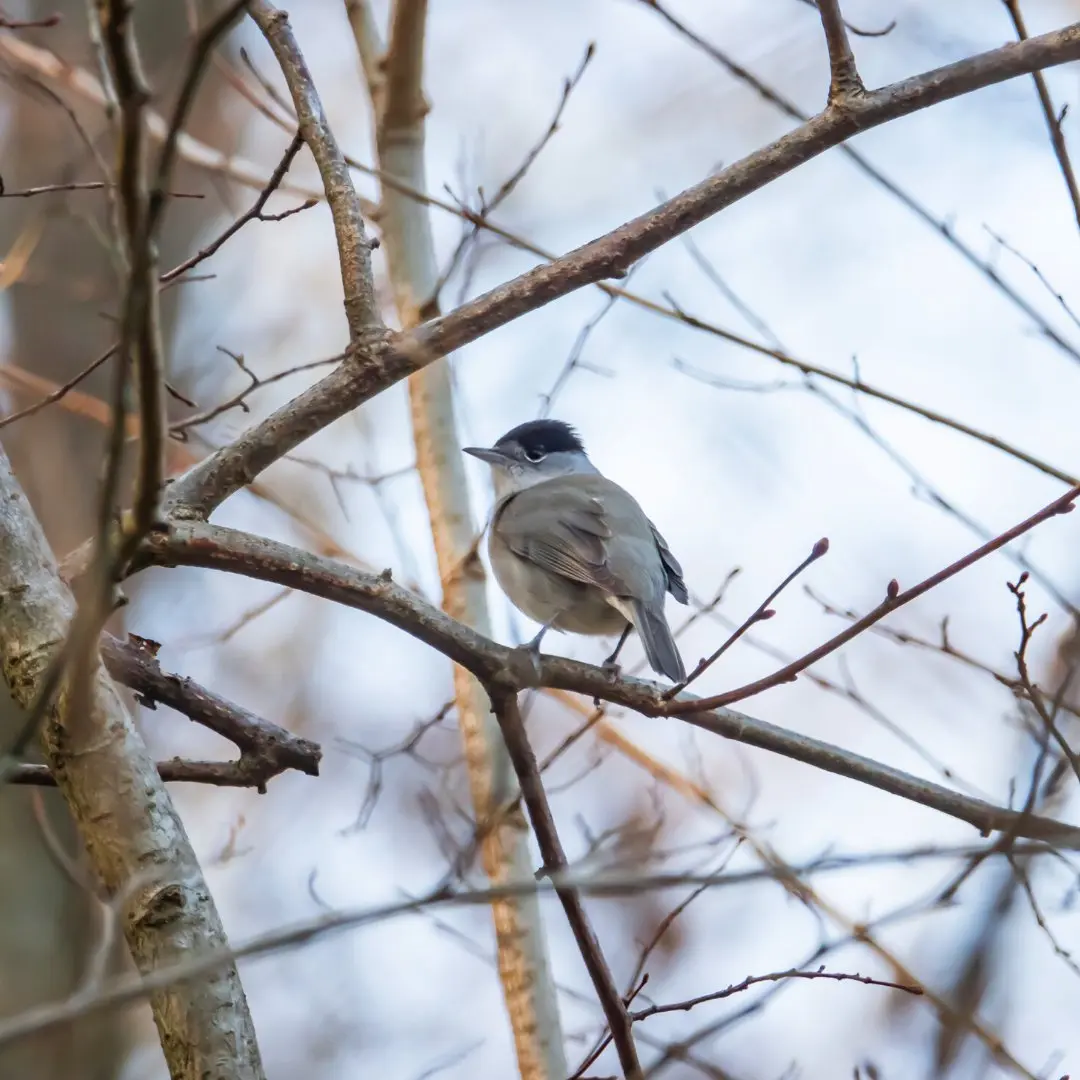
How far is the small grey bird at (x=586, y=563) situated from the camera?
14.5 feet

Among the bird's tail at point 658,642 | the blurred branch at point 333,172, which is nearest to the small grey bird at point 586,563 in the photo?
the bird's tail at point 658,642

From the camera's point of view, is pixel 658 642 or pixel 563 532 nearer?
pixel 658 642

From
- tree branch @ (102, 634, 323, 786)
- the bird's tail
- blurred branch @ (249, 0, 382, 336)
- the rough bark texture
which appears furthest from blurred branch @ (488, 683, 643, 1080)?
the bird's tail

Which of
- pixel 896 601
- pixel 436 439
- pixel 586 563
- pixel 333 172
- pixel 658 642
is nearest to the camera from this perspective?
pixel 896 601

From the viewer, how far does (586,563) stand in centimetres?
455

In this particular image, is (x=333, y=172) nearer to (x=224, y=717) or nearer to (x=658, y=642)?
(x=224, y=717)

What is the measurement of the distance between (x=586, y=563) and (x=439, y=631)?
178 centimetres

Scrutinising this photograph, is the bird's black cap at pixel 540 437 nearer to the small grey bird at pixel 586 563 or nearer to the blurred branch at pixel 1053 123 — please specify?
the small grey bird at pixel 586 563

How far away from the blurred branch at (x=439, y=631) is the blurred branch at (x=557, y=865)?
0.23ft

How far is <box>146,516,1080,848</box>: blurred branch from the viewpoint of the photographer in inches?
106

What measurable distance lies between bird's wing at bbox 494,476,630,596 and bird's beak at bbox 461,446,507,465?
0.38 metres

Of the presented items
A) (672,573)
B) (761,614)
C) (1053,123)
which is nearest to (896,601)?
(761,614)

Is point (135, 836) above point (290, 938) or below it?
above

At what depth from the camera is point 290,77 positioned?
3.17 metres
